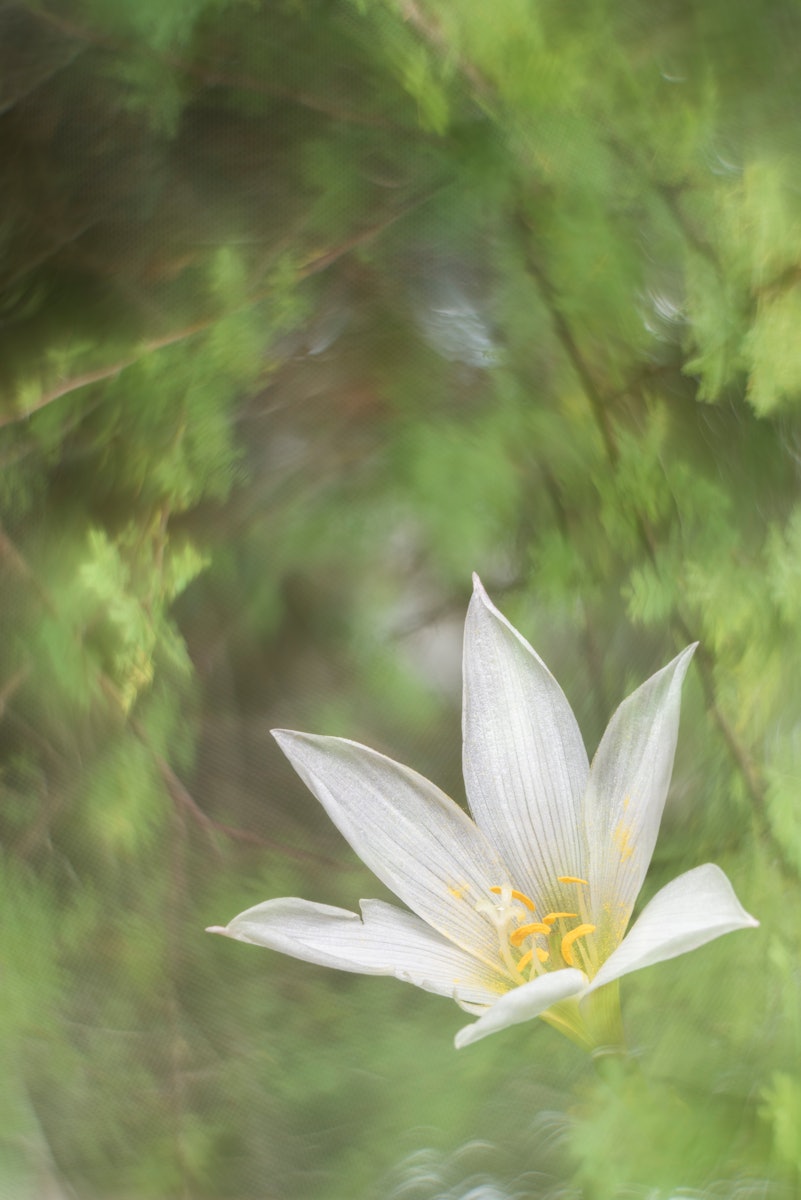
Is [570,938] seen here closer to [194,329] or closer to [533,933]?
[533,933]

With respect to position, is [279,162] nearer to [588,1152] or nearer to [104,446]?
[104,446]

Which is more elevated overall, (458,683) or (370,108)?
(370,108)

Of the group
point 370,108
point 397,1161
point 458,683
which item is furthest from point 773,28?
point 397,1161

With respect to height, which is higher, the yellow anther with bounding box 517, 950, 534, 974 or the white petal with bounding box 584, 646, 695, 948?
the white petal with bounding box 584, 646, 695, 948

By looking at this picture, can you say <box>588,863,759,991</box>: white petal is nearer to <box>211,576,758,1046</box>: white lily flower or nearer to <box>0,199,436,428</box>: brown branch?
<box>211,576,758,1046</box>: white lily flower

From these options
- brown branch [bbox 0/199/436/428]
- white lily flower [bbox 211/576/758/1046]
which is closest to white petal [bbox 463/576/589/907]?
white lily flower [bbox 211/576/758/1046]

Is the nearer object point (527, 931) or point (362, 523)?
point (527, 931)

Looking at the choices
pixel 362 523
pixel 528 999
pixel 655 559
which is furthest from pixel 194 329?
pixel 528 999
